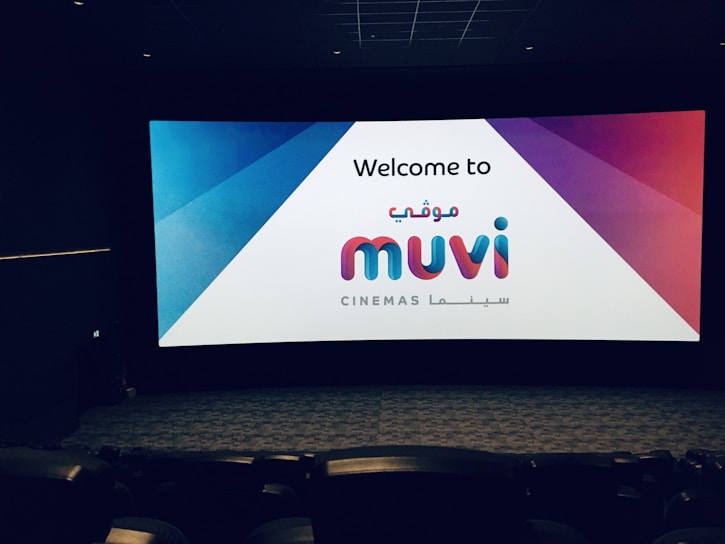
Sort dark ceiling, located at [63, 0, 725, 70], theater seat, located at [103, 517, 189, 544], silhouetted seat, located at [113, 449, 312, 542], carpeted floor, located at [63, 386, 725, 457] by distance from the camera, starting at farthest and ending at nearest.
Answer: carpeted floor, located at [63, 386, 725, 457] → dark ceiling, located at [63, 0, 725, 70] → silhouetted seat, located at [113, 449, 312, 542] → theater seat, located at [103, 517, 189, 544]

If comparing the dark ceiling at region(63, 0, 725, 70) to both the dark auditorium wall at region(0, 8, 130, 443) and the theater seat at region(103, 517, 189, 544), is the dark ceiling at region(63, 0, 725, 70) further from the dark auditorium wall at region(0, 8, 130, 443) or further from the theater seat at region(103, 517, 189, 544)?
the theater seat at region(103, 517, 189, 544)

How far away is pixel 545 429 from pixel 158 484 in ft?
11.7

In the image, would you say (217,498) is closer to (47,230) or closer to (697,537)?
(697,537)

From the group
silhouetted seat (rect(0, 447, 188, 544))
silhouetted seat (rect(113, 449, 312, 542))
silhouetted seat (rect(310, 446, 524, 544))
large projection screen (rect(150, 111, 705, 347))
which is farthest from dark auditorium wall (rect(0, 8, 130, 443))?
silhouetted seat (rect(310, 446, 524, 544))

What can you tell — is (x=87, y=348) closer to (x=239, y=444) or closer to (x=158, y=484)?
(x=239, y=444)

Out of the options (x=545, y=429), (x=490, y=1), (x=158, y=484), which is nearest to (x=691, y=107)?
(x=490, y=1)

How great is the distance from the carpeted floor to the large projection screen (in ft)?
1.89

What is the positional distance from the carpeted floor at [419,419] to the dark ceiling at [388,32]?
3.08 meters

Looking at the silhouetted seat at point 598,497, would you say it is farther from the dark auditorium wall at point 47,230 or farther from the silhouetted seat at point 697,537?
the dark auditorium wall at point 47,230

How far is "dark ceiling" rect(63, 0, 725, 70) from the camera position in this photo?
166 inches

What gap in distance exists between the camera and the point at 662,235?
6.07 metres

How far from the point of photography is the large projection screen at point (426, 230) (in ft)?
19.9

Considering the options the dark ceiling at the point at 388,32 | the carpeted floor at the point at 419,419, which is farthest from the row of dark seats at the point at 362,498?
the dark ceiling at the point at 388,32

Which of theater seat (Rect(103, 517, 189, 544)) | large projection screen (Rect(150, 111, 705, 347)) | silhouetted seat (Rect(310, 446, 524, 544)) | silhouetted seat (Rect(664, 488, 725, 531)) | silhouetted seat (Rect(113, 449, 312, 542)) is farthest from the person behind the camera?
large projection screen (Rect(150, 111, 705, 347))
